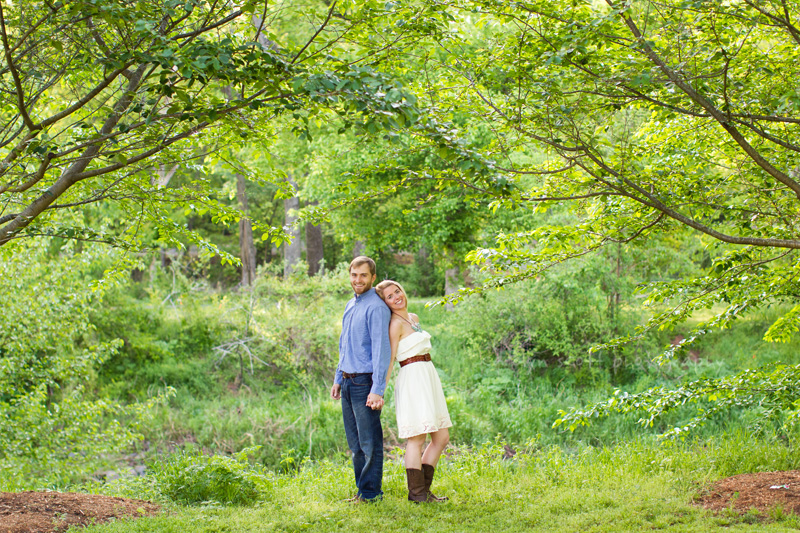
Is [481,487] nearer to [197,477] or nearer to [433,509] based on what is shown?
[433,509]

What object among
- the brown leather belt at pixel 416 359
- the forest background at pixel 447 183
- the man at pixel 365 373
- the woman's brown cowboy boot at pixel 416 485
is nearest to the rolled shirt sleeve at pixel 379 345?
the man at pixel 365 373

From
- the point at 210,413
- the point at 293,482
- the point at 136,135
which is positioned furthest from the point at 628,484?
the point at 210,413

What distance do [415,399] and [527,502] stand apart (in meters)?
1.20

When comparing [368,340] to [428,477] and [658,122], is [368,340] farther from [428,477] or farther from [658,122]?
[658,122]

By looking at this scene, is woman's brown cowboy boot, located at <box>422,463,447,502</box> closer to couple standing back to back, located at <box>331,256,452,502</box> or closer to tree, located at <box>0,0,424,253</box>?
couple standing back to back, located at <box>331,256,452,502</box>

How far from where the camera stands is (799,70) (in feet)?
13.8

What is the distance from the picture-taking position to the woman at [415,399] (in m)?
4.53

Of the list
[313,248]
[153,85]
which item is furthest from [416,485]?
[313,248]

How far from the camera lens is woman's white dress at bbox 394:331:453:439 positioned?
4512mm

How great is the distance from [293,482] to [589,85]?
4315 mm

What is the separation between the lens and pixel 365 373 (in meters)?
4.64

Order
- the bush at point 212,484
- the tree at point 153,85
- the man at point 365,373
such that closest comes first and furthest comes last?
1. the tree at point 153,85
2. the man at point 365,373
3. the bush at point 212,484

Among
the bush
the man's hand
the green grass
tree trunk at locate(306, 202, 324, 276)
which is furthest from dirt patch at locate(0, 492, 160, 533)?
tree trunk at locate(306, 202, 324, 276)

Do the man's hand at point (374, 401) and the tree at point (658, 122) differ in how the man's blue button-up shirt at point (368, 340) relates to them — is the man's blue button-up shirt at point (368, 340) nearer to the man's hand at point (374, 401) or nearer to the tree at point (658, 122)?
the man's hand at point (374, 401)
